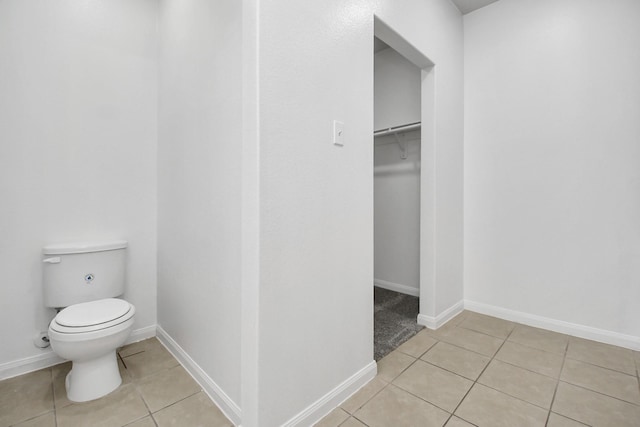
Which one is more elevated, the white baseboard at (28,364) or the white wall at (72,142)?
the white wall at (72,142)

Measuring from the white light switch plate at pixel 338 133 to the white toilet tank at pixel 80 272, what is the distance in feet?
5.07

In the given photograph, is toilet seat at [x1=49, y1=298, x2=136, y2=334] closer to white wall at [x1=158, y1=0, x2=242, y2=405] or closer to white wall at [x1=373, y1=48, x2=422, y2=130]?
white wall at [x1=158, y1=0, x2=242, y2=405]

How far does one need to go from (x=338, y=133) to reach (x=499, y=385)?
1.54m

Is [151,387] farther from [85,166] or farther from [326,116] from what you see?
[326,116]

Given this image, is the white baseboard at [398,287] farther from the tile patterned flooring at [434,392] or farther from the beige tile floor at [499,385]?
the tile patterned flooring at [434,392]

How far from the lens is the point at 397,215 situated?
2.98 m

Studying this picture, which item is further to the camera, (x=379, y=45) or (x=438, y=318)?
(x=379, y=45)

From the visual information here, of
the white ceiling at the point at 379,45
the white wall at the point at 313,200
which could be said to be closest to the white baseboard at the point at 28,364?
the white wall at the point at 313,200

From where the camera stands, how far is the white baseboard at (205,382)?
1.24m

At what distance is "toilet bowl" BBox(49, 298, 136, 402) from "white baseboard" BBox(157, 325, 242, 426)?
311mm

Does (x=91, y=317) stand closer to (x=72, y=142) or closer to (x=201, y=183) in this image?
(x=201, y=183)

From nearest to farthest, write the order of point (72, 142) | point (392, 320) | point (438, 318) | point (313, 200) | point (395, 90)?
point (313, 200)
point (72, 142)
point (438, 318)
point (392, 320)
point (395, 90)

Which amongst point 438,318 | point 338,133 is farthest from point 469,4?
point 438,318

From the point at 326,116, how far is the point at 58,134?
1.64 meters
